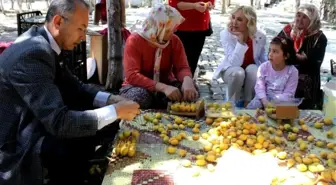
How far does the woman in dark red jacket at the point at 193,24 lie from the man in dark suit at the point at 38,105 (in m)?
2.31

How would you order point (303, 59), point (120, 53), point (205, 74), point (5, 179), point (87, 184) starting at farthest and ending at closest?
point (205, 74) → point (120, 53) → point (303, 59) → point (87, 184) → point (5, 179)

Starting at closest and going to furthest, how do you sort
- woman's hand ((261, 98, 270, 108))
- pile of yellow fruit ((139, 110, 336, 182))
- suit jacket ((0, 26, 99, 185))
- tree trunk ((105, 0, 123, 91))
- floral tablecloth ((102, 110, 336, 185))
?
suit jacket ((0, 26, 99, 185))
floral tablecloth ((102, 110, 336, 185))
pile of yellow fruit ((139, 110, 336, 182))
woman's hand ((261, 98, 270, 108))
tree trunk ((105, 0, 123, 91))

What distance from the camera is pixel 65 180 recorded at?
246cm

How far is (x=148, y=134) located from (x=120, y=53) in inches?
95.7

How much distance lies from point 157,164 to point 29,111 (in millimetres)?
781

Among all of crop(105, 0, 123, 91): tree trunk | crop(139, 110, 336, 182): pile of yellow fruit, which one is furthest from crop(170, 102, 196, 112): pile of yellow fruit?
crop(105, 0, 123, 91): tree trunk

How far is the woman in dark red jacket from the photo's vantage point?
4.37 meters

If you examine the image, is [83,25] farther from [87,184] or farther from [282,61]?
[282,61]

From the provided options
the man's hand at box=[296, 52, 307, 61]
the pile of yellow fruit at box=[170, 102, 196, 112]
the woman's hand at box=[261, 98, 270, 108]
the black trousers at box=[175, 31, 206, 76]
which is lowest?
the woman's hand at box=[261, 98, 270, 108]

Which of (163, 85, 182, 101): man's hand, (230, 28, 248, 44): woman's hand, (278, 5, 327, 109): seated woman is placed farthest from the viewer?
(230, 28, 248, 44): woman's hand

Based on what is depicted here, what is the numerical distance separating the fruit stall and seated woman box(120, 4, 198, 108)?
0.71ft

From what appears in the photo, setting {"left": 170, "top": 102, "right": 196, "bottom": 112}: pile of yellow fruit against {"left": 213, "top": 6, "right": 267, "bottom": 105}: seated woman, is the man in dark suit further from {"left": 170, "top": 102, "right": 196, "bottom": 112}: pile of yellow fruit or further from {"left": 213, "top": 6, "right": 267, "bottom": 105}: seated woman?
{"left": 213, "top": 6, "right": 267, "bottom": 105}: seated woman

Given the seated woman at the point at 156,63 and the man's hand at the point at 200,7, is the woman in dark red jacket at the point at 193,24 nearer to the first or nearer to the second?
the man's hand at the point at 200,7

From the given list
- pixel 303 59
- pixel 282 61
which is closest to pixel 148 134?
pixel 282 61
